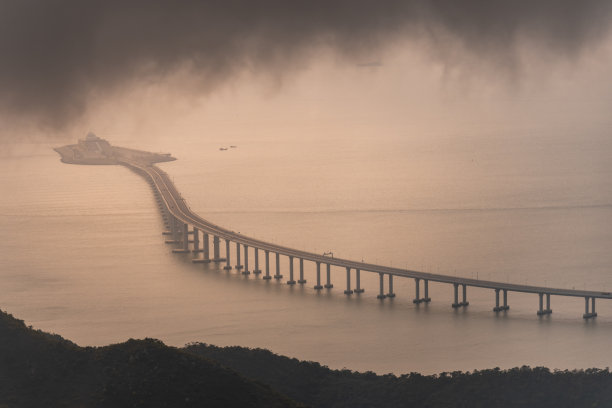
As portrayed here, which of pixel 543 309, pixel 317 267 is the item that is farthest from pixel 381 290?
pixel 543 309

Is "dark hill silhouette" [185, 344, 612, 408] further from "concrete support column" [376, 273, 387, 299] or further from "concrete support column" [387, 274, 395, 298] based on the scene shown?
"concrete support column" [387, 274, 395, 298]

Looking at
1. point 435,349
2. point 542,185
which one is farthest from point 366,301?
point 542,185

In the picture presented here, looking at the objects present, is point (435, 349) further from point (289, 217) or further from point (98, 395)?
point (289, 217)

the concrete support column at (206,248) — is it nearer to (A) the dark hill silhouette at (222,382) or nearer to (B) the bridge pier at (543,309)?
(B) the bridge pier at (543,309)

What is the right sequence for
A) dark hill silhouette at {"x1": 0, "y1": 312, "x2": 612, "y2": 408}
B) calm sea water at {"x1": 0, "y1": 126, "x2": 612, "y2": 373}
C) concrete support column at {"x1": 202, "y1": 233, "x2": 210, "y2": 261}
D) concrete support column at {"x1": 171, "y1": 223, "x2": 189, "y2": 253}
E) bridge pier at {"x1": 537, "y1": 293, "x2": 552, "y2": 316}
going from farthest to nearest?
1. concrete support column at {"x1": 171, "y1": 223, "x2": 189, "y2": 253}
2. concrete support column at {"x1": 202, "y1": 233, "x2": 210, "y2": 261}
3. bridge pier at {"x1": 537, "y1": 293, "x2": 552, "y2": 316}
4. calm sea water at {"x1": 0, "y1": 126, "x2": 612, "y2": 373}
5. dark hill silhouette at {"x1": 0, "y1": 312, "x2": 612, "y2": 408}

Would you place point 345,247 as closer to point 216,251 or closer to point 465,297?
point 216,251

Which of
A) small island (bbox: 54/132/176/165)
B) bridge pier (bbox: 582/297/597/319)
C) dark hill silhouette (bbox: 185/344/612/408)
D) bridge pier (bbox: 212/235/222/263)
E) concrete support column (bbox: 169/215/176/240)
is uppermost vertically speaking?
small island (bbox: 54/132/176/165)

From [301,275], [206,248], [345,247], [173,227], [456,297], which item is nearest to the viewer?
[456,297]

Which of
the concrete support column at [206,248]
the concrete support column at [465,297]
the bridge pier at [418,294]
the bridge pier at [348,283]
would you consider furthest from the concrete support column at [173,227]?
the concrete support column at [465,297]

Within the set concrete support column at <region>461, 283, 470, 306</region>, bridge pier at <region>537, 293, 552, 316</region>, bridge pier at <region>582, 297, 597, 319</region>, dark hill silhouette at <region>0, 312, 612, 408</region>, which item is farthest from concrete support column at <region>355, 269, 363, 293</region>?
dark hill silhouette at <region>0, 312, 612, 408</region>
